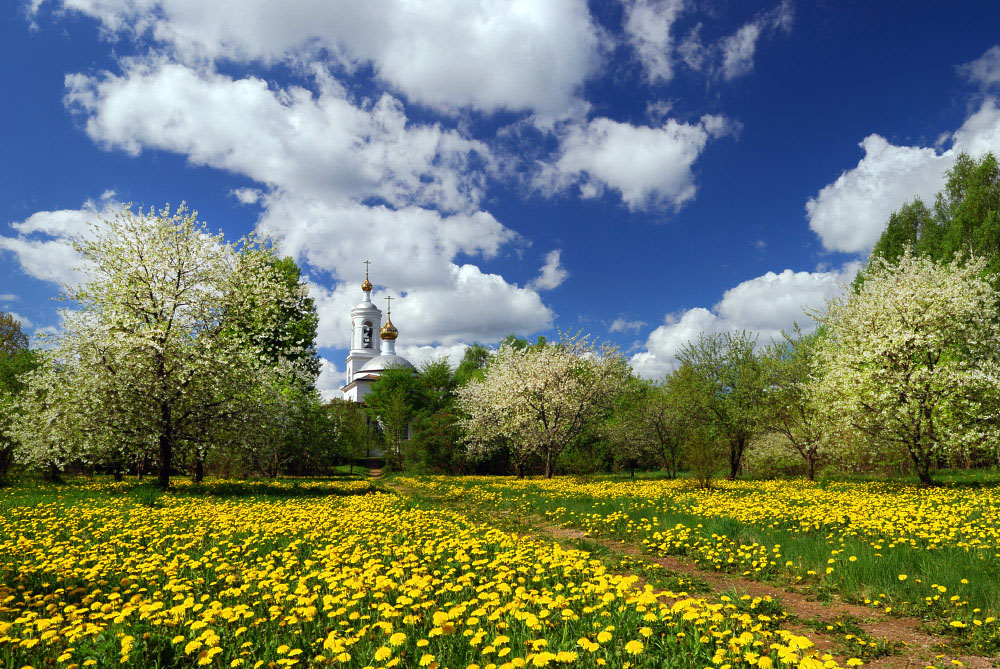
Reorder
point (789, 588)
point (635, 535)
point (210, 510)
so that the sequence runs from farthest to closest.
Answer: point (210, 510) → point (635, 535) → point (789, 588)

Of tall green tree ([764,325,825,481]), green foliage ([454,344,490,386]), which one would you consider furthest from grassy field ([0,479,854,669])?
green foliage ([454,344,490,386])

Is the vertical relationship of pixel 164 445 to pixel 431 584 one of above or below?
above

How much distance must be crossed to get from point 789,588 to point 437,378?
51.5 m

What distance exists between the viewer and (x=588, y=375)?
3472cm

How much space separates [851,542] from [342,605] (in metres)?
8.30

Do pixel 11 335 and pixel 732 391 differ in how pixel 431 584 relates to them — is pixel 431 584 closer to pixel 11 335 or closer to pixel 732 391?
pixel 732 391

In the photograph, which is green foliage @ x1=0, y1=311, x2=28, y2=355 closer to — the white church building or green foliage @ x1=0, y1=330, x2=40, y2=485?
green foliage @ x1=0, y1=330, x2=40, y2=485

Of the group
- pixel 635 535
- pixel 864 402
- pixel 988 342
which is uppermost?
pixel 988 342

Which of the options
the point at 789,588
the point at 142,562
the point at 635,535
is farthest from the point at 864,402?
the point at 142,562

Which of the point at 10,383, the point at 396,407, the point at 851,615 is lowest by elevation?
the point at 851,615

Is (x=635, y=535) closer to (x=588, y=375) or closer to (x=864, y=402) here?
(x=864, y=402)

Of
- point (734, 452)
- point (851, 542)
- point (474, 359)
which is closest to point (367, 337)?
point (474, 359)

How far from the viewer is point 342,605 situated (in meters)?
5.68

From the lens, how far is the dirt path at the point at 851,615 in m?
5.01
